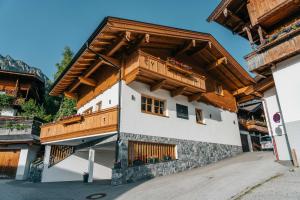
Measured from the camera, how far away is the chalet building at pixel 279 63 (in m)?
9.77

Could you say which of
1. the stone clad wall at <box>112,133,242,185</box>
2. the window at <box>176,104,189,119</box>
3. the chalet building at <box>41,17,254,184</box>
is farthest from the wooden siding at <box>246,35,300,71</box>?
the stone clad wall at <box>112,133,242,185</box>

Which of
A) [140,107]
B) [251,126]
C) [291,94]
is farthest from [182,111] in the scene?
[251,126]

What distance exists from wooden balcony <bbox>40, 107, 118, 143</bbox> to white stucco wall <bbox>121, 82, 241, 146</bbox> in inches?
26.0

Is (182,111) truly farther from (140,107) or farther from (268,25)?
(268,25)

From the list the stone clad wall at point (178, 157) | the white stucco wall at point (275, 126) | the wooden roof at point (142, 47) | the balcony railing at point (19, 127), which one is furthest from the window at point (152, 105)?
the balcony railing at point (19, 127)

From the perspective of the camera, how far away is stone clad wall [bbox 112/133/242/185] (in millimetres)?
11047

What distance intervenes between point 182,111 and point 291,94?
6884 mm

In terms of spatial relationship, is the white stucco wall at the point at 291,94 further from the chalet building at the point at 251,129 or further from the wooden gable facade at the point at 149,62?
the chalet building at the point at 251,129

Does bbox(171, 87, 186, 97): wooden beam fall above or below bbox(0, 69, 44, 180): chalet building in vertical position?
above

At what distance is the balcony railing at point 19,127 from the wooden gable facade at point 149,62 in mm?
3379

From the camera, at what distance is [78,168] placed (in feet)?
53.6

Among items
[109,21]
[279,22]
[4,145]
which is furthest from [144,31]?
[4,145]

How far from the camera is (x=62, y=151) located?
16750mm

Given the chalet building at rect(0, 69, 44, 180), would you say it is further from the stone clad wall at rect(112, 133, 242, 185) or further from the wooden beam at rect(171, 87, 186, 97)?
the wooden beam at rect(171, 87, 186, 97)
